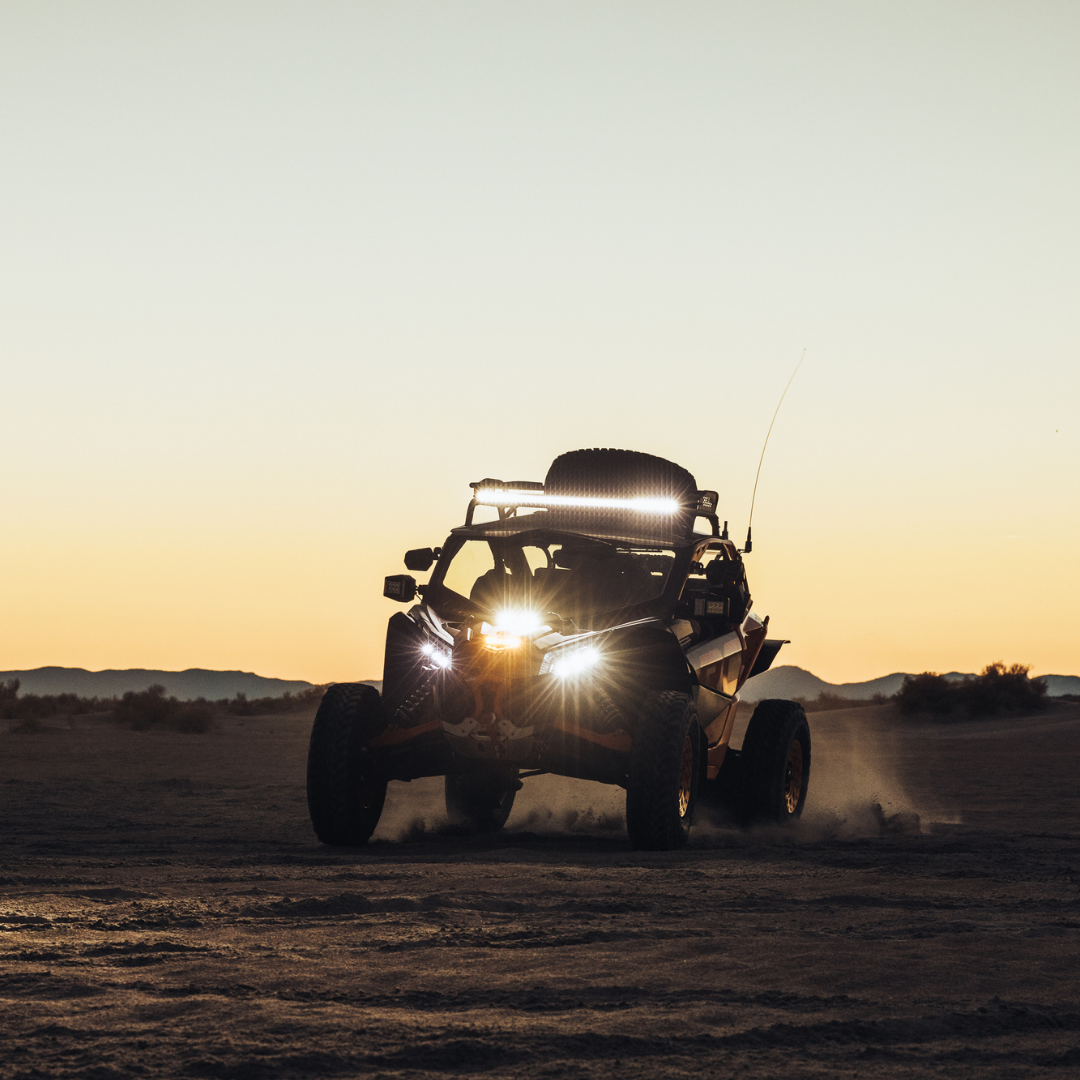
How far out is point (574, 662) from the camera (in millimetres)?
9867

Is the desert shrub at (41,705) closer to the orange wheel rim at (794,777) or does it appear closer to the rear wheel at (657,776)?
the orange wheel rim at (794,777)

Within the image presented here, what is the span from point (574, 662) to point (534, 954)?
4.33 meters

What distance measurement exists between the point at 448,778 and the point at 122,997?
7.59 meters

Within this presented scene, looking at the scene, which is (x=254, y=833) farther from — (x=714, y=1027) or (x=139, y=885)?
Answer: (x=714, y=1027)

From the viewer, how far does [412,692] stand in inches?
404

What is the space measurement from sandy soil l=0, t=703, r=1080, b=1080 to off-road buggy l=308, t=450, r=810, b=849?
518 mm

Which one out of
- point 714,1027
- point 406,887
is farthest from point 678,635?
point 714,1027

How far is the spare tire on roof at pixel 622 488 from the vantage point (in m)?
11.3

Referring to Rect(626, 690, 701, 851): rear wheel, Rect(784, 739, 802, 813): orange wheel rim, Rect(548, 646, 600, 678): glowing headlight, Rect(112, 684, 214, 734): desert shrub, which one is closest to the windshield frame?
Rect(548, 646, 600, 678): glowing headlight

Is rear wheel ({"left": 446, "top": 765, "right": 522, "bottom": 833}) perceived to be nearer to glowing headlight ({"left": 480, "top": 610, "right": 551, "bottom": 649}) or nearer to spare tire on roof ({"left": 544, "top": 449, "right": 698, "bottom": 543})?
glowing headlight ({"left": 480, "top": 610, "right": 551, "bottom": 649})


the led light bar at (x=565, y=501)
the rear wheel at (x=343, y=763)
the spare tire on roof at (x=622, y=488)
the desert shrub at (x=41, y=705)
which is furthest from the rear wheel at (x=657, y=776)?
the desert shrub at (x=41, y=705)

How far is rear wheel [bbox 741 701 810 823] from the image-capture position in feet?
38.8

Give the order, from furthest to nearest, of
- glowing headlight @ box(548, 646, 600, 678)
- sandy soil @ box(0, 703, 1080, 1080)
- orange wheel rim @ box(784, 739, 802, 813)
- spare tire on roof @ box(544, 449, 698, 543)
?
orange wheel rim @ box(784, 739, 802, 813)
spare tire on roof @ box(544, 449, 698, 543)
glowing headlight @ box(548, 646, 600, 678)
sandy soil @ box(0, 703, 1080, 1080)

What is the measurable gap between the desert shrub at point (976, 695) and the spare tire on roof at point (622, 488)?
1142 inches
